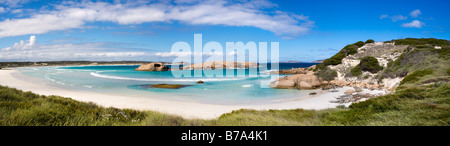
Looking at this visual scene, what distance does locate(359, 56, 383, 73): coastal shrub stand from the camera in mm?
31766

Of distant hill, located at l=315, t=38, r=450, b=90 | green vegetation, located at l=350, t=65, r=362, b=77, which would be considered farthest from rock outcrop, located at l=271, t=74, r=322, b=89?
green vegetation, located at l=350, t=65, r=362, b=77

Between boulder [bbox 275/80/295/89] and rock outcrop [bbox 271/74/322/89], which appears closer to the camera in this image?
rock outcrop [bbox 271/74/322/89]

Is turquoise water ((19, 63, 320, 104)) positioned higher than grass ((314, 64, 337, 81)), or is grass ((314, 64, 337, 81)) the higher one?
grass ((314, 64, 337, 81))

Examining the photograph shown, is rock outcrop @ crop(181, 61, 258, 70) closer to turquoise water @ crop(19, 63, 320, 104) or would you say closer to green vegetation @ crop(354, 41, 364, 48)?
turquoise water @ crop(19, 63, 320, 104)

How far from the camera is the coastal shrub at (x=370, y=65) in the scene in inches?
1251

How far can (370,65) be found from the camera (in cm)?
3234

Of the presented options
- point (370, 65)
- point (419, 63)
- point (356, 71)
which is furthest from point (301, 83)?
point (419, 63)

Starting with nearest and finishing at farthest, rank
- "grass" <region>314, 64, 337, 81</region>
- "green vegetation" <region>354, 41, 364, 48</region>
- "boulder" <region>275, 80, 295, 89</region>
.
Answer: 1. "boulder" <region>275, 80, 295, 89</region>
2. "grass" <region>314, 64, 337, 81</region>
3. "green vegetation" <region>354, 41, 364, 48</region>

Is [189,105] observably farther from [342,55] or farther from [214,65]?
[214,65]

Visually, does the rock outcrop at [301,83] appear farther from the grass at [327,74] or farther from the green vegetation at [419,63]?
the green vegetation at [419,63]

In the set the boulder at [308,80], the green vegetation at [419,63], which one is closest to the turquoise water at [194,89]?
the boulder at [308,80]
